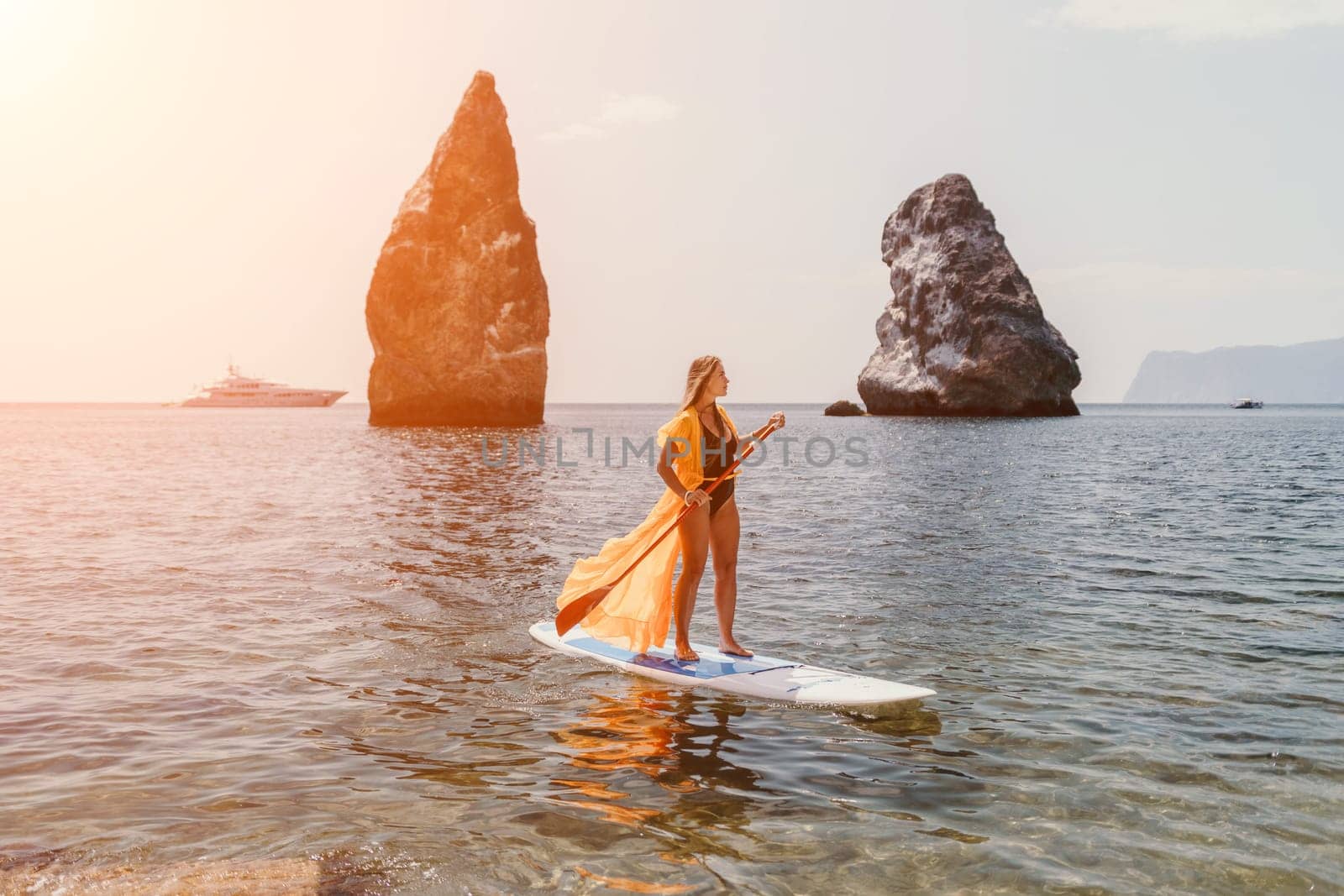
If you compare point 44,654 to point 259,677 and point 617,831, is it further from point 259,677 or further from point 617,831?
point 617,831

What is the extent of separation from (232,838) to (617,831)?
2.07 meters

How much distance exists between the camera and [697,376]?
25.9 feet

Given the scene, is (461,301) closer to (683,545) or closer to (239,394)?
(683,545)

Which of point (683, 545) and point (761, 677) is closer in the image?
point (761, 677)

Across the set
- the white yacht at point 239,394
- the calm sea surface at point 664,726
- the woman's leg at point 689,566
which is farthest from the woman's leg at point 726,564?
the white yacht at point 239,394

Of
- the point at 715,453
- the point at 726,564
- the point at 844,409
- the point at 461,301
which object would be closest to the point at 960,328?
the point at 844,409

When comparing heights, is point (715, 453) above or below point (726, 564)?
above

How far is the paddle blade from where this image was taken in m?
8.71

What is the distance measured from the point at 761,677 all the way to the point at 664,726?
3.87 feet

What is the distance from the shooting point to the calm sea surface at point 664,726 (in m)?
4.93

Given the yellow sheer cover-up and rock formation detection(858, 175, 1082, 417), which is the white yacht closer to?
rock formation detection(858, 175, 1082, 417)

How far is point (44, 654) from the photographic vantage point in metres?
9.02

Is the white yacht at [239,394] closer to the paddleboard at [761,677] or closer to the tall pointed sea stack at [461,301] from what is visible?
the tall pointed sea stack at [461,301]

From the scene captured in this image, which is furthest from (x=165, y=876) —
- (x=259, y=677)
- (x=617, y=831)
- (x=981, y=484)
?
(x=981, y=484)
